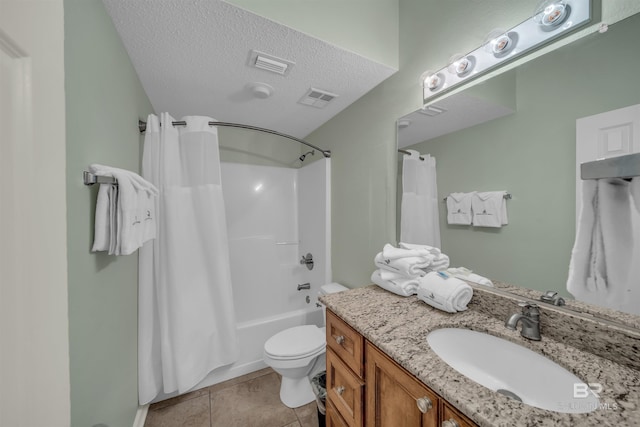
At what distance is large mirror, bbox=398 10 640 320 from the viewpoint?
75 centimetres

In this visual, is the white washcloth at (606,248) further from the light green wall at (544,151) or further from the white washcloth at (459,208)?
the white washcloth at (459,208)

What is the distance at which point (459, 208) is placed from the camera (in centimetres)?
115

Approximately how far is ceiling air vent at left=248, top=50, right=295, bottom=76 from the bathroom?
23 cm

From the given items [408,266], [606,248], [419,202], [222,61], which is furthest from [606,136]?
[222,61]

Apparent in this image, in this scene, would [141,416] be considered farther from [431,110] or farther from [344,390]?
[431,110]

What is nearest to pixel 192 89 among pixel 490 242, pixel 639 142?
pixel 490 242

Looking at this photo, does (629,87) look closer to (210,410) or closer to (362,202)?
(362,202)

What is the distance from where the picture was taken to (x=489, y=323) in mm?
933

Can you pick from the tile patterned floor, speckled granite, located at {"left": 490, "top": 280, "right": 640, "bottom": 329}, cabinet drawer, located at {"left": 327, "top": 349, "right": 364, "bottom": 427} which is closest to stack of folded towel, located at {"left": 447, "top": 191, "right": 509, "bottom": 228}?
speckled granite, located at {"left": 490, "top": 280, "right": 640, "bottom": 329}

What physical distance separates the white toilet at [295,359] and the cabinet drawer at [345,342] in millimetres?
555

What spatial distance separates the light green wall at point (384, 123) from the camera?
43.1 inches

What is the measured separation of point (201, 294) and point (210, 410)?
82 cm

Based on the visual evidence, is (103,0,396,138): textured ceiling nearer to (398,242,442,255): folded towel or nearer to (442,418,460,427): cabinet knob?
(398,242,442,255): folded towel

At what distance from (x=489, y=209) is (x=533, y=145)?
11.4 inches
